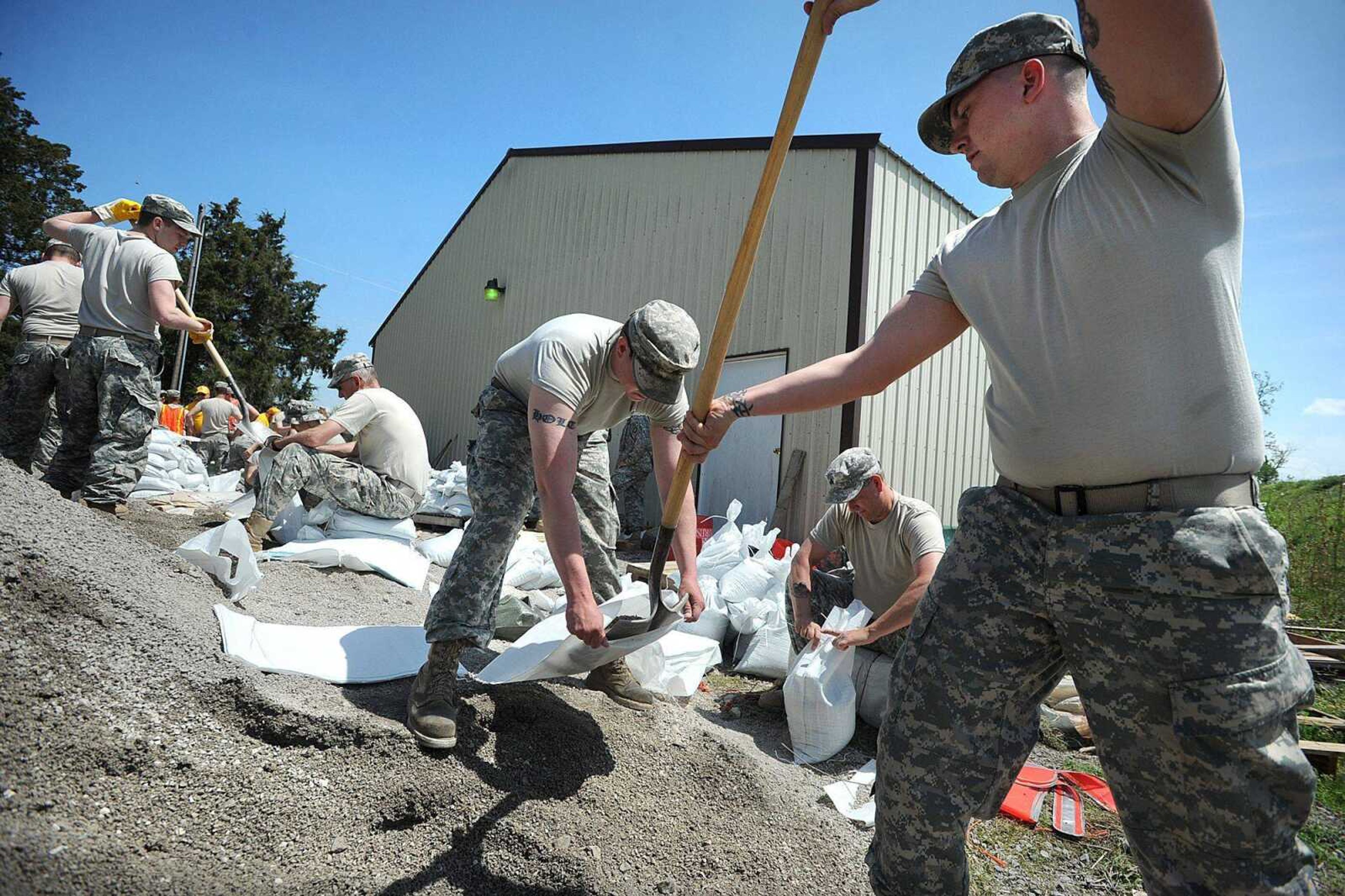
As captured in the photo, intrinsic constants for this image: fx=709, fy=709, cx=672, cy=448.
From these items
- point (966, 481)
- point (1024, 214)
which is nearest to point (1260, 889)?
point (1024, 214)

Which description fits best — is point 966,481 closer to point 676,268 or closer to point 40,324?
point 676,268

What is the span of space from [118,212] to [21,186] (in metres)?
22.8

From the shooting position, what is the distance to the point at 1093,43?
1.04 meters

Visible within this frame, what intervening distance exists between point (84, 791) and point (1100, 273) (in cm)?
222

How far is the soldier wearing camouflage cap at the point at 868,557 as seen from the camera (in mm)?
2943

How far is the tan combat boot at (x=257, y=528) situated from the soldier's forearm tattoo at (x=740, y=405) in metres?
3.82

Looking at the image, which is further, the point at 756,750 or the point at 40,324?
the point at 40,324

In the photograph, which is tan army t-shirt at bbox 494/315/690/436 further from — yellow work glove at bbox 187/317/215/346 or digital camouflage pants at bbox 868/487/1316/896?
yellow work glove at bbox 187/317/215/346

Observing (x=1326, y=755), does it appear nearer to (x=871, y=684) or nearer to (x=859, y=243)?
(x=871, y=684)

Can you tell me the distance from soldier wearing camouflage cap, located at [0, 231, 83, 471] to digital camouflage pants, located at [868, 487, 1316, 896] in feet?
14.2

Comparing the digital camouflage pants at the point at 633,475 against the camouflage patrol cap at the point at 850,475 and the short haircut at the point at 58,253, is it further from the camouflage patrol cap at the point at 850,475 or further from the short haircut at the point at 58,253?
the short haircut at the point at 58,253

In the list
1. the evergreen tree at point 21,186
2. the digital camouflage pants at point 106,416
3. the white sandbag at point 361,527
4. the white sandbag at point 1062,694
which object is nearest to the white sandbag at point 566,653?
the white sandbag at point 1062,694

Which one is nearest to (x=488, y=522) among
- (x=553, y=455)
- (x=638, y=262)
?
(x=553, y=455)

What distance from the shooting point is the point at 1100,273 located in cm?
112
